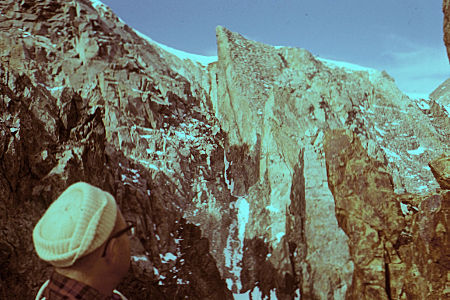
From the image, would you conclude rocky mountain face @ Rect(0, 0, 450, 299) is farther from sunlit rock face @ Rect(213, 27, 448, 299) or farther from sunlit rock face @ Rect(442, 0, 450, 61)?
sunlit rock face @ Rect(442, 0, 450, 61)

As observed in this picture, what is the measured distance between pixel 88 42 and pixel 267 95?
2258 centimetres

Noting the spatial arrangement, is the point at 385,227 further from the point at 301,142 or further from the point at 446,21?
the point at 301,142

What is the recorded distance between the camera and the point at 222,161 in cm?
4512

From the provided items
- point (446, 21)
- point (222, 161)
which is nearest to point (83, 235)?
point (446, 21)

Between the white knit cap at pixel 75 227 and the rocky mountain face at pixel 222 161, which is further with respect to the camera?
the rocky mountain face at pixel 222 161

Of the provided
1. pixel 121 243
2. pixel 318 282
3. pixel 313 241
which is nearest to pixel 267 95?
pixel 313 241

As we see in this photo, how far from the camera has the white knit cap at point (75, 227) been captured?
5.89ft

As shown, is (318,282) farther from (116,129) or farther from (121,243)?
(121,243)

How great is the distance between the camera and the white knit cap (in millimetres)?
1796

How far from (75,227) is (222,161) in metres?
43.3

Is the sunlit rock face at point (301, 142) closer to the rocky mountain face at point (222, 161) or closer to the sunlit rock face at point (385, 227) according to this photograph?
the rocky mountain face at point (222, 161)

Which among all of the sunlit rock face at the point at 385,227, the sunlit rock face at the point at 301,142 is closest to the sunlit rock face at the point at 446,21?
the sunlit rock face at the point at 385,227

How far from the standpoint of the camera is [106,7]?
1747 inches

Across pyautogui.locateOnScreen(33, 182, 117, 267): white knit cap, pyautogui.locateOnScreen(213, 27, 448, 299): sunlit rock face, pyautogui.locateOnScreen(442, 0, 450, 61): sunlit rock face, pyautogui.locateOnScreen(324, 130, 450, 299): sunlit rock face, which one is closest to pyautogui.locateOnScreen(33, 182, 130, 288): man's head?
pyautogui.locateOnScreen(33, 182, 117, 267): white knit cap
